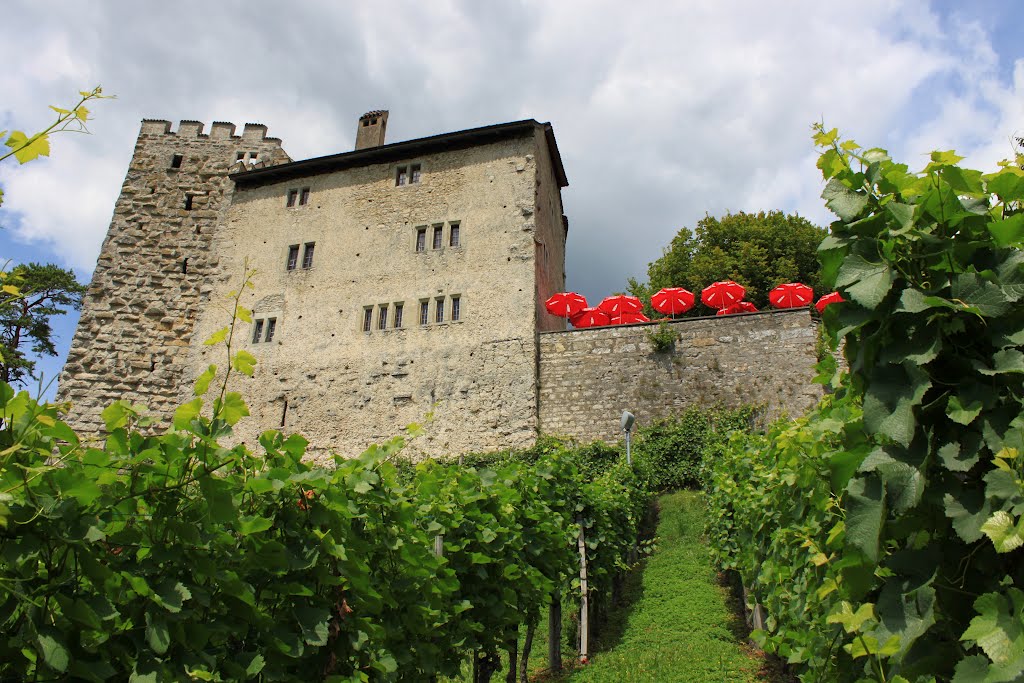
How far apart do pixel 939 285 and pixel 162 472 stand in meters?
2.27

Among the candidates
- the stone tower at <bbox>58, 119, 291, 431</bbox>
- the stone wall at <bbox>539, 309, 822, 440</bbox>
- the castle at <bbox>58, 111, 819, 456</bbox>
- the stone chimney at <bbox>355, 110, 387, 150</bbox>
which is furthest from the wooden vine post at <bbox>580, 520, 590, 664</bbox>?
the stone chimney at <bbox>355, 110, 387, 150</bbox>

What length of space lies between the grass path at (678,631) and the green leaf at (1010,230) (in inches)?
185

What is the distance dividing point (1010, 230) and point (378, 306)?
17.9 metres

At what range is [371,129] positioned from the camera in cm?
2252

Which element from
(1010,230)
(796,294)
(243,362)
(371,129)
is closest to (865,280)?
(1010,230)

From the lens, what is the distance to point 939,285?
1.97m

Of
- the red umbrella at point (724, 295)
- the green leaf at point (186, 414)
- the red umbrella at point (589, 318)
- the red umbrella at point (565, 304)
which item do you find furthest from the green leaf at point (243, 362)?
the red umbrella at point (724, 295)

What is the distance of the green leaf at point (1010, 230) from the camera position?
1877 mm

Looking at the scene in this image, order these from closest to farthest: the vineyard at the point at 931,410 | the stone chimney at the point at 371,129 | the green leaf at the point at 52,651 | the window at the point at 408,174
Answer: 1. the green leaf at the point at 52,651
2. the vineyard at the point at 931,410
3. the window at the point at 408,174
4. the stone chimney at the point at 371,129

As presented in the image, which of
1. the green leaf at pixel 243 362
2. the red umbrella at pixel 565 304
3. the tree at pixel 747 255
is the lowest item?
the green leaf at pixel 243 362

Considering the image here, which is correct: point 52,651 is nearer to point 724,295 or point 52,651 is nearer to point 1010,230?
point 1010,230

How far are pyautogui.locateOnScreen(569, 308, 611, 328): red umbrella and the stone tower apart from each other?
1104 cm

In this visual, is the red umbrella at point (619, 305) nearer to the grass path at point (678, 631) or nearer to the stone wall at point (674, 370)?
the stone wall at point (674, 370)

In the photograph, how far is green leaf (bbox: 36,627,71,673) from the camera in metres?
1.53
